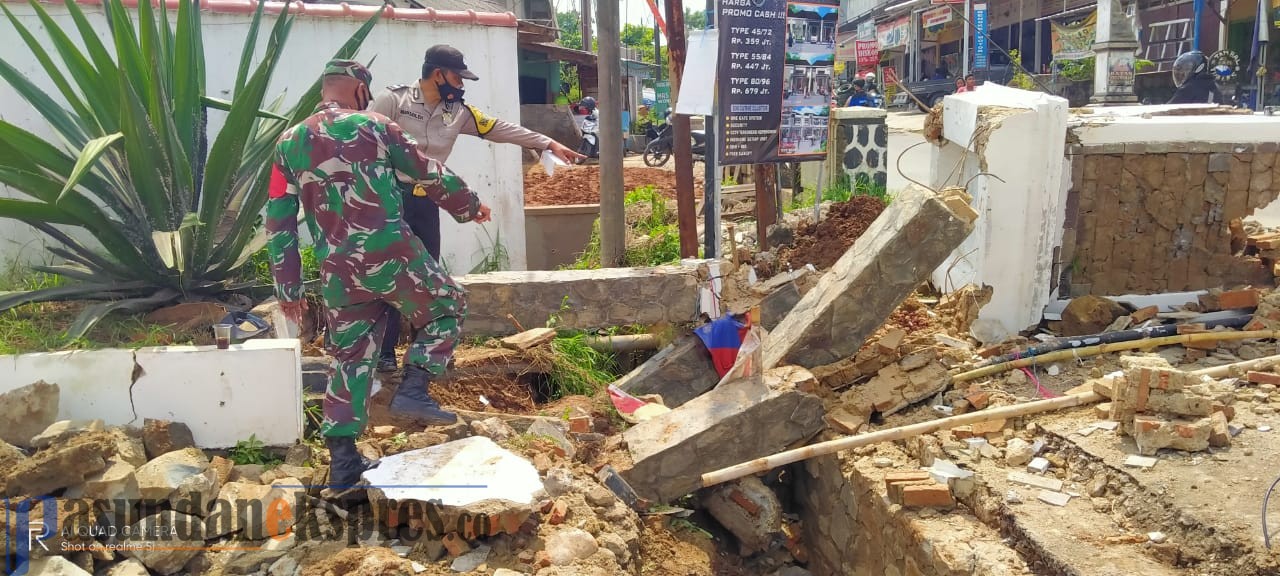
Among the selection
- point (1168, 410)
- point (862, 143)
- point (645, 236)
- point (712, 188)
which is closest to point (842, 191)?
point (862, 143)

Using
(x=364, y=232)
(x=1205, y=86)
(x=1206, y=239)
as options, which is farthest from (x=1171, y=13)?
(x=364, y=232)

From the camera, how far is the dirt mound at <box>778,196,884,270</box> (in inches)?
255

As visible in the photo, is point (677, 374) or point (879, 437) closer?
point (879, 437)

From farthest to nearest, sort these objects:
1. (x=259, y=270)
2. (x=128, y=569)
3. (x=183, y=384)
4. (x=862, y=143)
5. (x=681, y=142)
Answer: (x=862, y=143) < (x=681, y=142) < (x=259, y=270) < (x=183, y=384) < (x=128, y=569)

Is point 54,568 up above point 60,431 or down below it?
below

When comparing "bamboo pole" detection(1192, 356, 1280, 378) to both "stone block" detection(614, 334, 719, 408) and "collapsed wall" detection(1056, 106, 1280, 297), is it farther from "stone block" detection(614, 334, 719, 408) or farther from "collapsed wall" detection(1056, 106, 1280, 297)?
"stone block" detection(614, 334, 719, 408)

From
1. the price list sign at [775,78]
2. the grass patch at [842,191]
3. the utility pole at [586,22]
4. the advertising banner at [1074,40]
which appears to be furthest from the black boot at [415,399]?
the advertising banner at [1074,40]

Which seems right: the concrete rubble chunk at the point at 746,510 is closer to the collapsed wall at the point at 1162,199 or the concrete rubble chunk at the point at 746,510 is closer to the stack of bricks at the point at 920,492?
the stack of bricks at the point at 920,492

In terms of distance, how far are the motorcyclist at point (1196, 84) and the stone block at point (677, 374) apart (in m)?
10.5

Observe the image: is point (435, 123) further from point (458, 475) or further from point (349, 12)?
point (349, 12)

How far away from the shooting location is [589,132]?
17.0m

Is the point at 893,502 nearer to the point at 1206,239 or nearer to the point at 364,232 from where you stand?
the point at 364,232

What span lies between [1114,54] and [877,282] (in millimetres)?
11744

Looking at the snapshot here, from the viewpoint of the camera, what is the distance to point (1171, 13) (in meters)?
17.5
